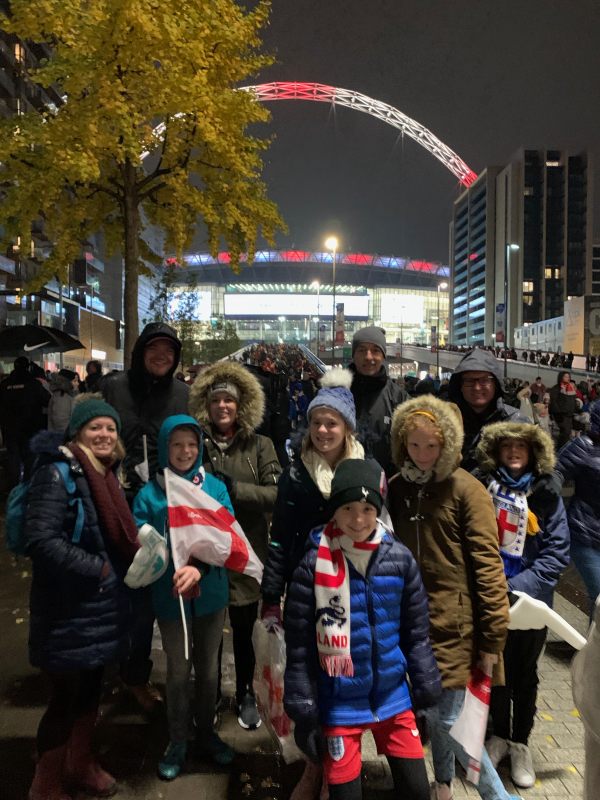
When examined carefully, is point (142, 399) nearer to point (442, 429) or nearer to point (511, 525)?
point (442, 429)

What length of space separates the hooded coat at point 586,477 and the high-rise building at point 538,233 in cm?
13614

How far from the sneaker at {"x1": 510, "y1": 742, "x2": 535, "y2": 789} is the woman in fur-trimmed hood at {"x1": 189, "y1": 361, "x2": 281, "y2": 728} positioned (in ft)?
4.90

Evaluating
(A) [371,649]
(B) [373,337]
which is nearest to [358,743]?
(A) [371,649]

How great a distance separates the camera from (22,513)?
113 inches

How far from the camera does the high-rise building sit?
137 metres

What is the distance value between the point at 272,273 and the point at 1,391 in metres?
178

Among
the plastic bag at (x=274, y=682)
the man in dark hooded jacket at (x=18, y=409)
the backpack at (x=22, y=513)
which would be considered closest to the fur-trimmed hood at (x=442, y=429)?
the plastic bag at (x=274, y=682)

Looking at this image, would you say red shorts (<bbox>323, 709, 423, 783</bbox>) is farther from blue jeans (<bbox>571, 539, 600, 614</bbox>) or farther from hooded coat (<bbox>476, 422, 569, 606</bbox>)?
blue jeans (<bbox>571, 539, 600, 614</bbox>)

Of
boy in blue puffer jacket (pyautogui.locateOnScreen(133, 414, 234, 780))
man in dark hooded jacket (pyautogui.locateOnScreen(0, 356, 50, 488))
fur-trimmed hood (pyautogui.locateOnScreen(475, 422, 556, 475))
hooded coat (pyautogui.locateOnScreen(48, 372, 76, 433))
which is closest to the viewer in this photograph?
boy in blue puffer jacket (pyautogui.locateOnScreen(133, 414, 234, 780))

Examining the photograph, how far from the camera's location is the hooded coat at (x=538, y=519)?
3398 mm

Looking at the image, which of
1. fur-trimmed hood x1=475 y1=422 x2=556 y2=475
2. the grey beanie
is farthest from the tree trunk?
fur-trimmed hood x1=475 y1=422 x2=556 y2=475

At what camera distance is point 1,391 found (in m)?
10.0

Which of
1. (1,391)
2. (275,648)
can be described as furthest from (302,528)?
(1,391)

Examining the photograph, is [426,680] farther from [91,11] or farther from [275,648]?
[91,11]
